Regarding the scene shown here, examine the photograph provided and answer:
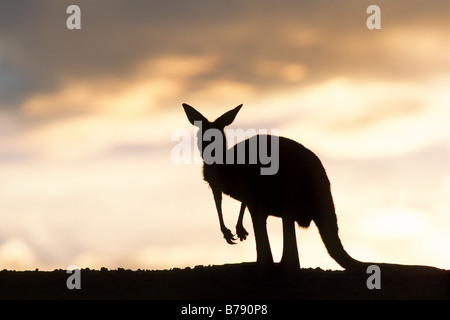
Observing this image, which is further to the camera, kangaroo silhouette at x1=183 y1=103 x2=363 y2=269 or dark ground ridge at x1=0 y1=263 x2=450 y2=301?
kangaroo silhouette at x1=183 y1=103 x2=363 y2=269

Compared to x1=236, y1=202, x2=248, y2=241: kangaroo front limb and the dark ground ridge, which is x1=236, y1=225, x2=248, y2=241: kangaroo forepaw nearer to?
x1=236, y1=202, x2=248, y2=241: kangaroo front limb

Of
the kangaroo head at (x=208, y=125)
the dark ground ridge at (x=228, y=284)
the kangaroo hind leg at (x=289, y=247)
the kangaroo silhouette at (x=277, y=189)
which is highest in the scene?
the kangaroo head at (x=208, y=125)

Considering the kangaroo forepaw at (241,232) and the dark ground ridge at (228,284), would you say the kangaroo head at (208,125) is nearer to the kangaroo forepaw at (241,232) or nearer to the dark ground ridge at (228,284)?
the kangaroo forepaw at (241,232)

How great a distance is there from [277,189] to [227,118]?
1.92m

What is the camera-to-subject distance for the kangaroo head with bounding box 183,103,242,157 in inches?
561

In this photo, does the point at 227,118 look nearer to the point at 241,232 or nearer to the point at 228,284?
the point at 241,232

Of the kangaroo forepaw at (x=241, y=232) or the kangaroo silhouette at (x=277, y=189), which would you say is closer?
the kangaroo silhouette at (x=277, y=189)

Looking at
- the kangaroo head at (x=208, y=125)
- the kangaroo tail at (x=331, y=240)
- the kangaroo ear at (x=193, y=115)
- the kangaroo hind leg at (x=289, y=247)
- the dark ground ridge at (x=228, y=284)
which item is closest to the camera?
the dark ground ridge at (x=228, y=284)

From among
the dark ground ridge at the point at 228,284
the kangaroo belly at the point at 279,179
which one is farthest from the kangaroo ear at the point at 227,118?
the dark ground ridge at the point at 228,284

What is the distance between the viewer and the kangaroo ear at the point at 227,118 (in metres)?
14.3

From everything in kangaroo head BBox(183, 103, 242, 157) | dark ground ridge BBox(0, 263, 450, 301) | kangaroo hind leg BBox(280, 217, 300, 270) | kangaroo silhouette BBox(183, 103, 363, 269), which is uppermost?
kangaroo head BBox(183, 103, 242, 157)

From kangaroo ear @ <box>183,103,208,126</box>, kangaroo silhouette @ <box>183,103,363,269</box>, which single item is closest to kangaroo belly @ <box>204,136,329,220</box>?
kangaroo silhouette @ <box>183,103,363,269</box>

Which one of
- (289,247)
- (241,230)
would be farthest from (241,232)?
(289,247)

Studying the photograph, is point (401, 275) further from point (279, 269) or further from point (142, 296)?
point (142, 296)
